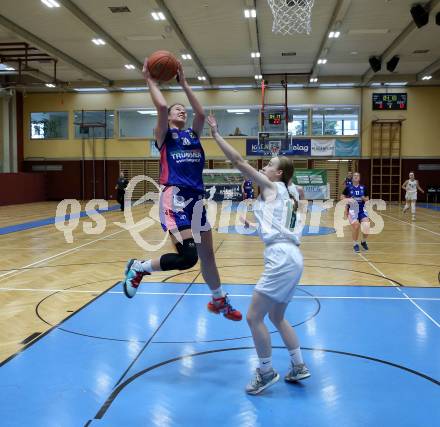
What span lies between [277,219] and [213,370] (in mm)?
1270

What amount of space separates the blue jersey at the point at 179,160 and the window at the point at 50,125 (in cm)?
2669

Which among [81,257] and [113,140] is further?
[113,140]

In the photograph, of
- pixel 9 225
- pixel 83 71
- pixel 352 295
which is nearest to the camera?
pixel 352 295

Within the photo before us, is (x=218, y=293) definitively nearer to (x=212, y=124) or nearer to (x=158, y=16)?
(x=212, y=124)

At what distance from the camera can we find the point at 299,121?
2694 cm

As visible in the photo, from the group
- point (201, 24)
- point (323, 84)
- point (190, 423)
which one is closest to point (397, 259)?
point (190, 423)

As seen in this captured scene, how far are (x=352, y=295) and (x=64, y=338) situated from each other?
3.41 m

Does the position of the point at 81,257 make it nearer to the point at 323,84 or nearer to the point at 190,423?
the point at 190,423

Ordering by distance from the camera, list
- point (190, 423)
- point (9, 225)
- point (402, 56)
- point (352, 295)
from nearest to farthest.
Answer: point (190, 423) < point (352, 295) < point (9, 225) < point (402, 56)

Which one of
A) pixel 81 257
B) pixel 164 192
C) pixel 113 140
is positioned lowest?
pixel 81 257

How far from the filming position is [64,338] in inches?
159

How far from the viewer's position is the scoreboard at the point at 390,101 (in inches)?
1030

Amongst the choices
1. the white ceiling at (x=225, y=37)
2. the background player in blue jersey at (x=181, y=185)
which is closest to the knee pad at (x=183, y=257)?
the background player in blue jersey at (x=181, y=185)

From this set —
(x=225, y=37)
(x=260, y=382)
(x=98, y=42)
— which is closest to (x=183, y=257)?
(x=260, y=382)
